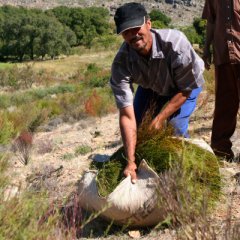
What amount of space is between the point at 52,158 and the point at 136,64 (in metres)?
3.48

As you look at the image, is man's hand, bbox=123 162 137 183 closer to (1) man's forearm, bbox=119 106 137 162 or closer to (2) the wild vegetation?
(1) man's forearm, bbox=119 106 137 162

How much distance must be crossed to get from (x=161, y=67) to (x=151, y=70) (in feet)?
0.26

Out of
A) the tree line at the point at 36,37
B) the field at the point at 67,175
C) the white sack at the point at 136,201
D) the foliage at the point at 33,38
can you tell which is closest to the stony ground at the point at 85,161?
the field at the point at 67,175

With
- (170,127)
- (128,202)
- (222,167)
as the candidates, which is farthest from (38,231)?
(222,167)

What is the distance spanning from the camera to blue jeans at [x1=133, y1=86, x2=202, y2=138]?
12.7 ft

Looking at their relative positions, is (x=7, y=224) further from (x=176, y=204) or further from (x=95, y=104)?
(x=95, y=104)

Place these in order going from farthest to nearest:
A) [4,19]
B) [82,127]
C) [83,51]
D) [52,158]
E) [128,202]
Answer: [4,19] → [83,51] → [82,127] → [52,158] → [128,202]

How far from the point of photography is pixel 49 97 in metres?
22.3

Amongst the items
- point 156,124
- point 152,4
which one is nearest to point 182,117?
point 156,124

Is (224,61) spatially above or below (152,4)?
above

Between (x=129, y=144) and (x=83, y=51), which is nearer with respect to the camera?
(x=129, y=144)

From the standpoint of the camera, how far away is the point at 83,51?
59.9 m

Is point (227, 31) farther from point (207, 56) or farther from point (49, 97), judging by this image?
point (49, 97)

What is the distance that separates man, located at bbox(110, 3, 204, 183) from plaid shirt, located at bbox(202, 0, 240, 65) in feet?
2.07
